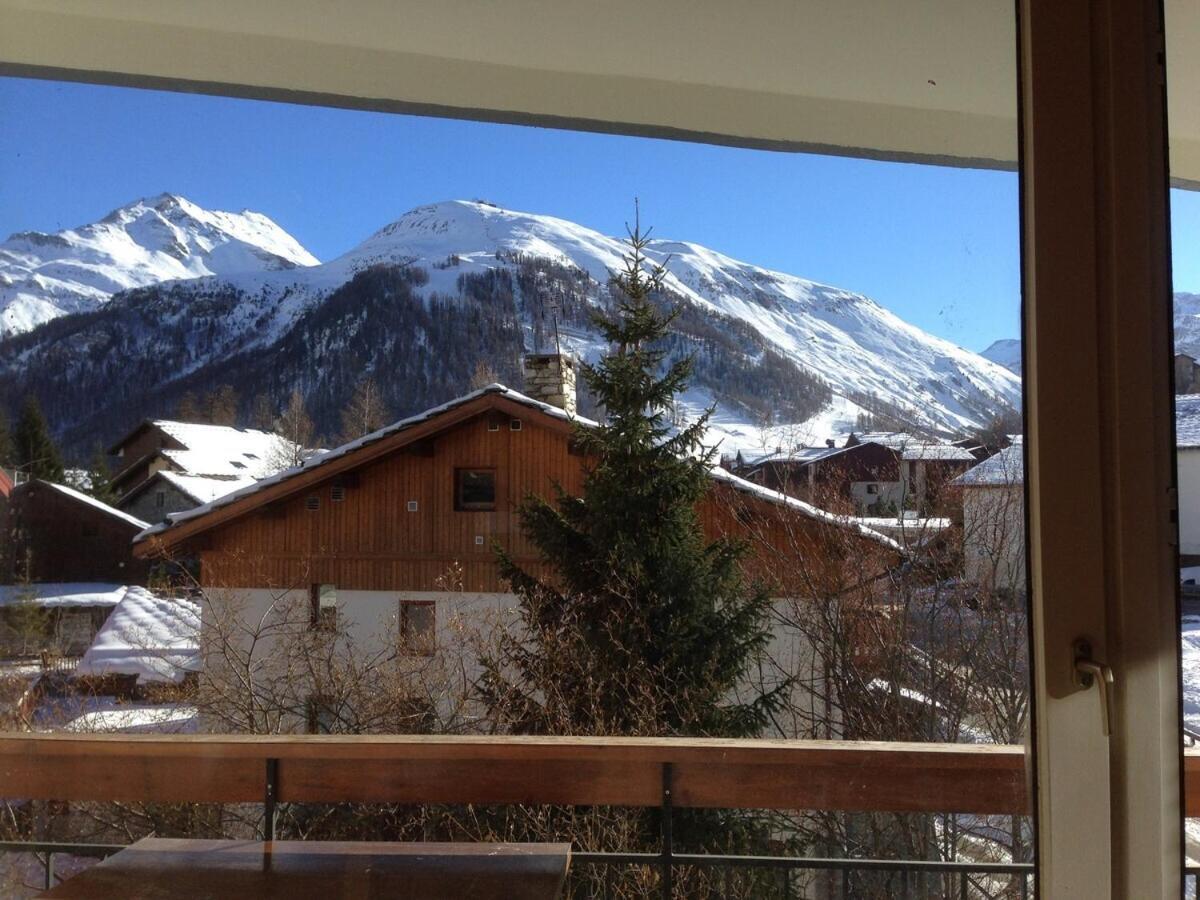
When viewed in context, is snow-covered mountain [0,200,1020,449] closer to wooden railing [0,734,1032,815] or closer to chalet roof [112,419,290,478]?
chalet roof [112,419,290,478]

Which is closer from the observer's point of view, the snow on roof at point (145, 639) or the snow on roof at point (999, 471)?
the snow on roof at point (145, 639)

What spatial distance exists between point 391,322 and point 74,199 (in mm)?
476

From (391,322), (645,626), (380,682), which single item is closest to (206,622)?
(380,682)

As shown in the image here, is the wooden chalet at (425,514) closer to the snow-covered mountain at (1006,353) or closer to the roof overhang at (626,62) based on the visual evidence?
the snow-covered mountain at (1006,353)

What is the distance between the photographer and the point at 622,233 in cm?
124

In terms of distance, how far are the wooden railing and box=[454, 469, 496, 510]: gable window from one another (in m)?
0.34

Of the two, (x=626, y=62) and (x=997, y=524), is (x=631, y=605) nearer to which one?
(x=997, y=524)

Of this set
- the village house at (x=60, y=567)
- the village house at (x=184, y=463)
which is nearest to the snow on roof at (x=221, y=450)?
the village house at (x=184, y=463)

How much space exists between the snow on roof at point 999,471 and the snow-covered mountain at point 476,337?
7cm

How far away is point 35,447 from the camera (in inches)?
45.9

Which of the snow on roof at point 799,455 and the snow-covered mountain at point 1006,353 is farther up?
the snow-covered mountain at point 1006,353

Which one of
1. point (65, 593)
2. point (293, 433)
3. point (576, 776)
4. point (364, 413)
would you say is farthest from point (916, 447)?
point (65, 593)

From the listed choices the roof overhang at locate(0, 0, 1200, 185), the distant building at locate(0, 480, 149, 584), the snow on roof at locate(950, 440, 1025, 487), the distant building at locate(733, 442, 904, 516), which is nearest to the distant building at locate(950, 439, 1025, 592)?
the snow on roof at locate(950, 440, 1025, 487)

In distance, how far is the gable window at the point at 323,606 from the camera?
45.1 inches
